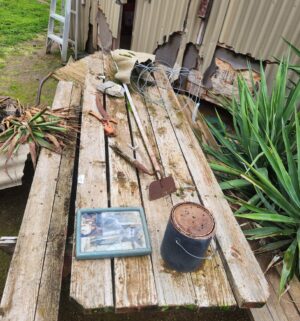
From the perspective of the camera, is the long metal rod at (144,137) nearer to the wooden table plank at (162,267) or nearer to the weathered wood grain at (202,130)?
the wooden table plank at (162,267)

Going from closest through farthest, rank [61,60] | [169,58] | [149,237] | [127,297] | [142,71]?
[127,297] → [149,237] → [142,71] → [169,58] → [61,60]

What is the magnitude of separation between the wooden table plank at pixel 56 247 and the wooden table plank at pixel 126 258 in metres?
0.44

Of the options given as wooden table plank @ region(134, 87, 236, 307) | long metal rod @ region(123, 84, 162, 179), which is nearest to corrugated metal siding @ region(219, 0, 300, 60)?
wooden table plank @ region(134, 87, 236, 307)

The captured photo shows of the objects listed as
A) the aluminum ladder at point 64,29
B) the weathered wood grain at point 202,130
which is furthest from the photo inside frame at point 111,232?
the aluminum ladder at point 64,29

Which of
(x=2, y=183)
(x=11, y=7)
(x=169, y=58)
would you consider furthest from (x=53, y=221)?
(x=11, y=7)

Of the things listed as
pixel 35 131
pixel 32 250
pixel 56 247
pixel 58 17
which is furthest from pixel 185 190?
pixel 58 17

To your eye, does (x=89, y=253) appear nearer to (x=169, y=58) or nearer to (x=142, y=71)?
(x=142, y=71)

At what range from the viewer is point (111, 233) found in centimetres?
153

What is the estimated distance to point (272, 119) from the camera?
9.05 ft

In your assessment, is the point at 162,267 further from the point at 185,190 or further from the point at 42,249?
the point at 42,249

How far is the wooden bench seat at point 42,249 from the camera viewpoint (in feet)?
5.09

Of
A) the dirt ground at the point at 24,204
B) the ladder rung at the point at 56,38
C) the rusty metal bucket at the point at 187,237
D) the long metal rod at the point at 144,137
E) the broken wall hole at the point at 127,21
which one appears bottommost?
the dirt ground at the point at 24,204

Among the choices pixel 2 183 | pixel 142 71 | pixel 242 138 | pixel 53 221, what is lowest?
pixel 2 183

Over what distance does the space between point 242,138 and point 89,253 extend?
1.93 m
